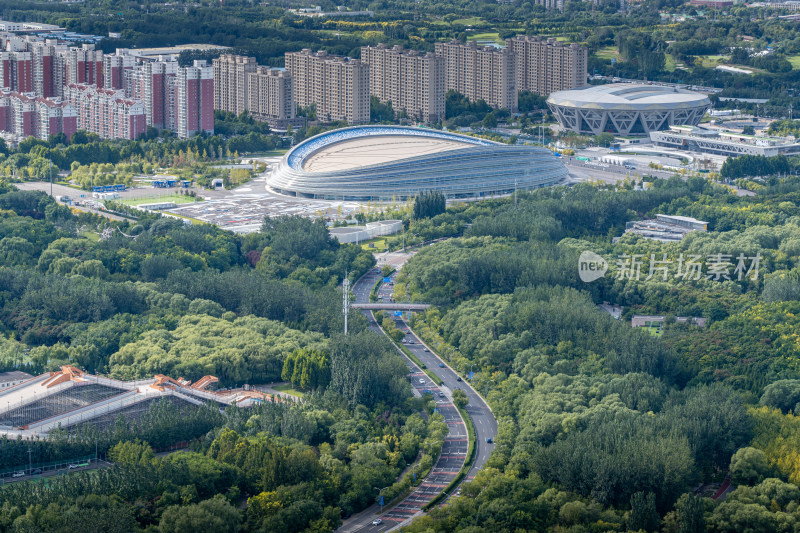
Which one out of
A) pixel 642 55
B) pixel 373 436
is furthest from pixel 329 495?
pixel 642 55

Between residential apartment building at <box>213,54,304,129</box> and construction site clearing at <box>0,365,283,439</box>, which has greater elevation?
residential apartment building at <box>213,54,304,129</box>

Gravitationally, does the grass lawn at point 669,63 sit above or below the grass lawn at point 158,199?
above

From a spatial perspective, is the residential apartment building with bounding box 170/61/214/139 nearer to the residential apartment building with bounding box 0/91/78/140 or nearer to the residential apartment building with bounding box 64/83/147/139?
the residential apartment building with bounding box 64/83/147/139

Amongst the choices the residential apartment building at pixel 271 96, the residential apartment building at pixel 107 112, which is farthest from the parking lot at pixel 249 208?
the residential apartment building at pixel 271 96

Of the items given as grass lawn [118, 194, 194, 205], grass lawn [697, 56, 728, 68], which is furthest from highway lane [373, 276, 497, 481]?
grass lawn [697, 56, 728, 68]

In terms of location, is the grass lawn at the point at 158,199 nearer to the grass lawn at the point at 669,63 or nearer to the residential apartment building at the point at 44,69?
the residential apartment building at the point at 44,69

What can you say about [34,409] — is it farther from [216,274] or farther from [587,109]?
[587,109]

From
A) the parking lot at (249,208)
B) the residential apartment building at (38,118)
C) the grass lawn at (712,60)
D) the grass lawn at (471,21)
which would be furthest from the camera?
the grass lawn at (471,21)

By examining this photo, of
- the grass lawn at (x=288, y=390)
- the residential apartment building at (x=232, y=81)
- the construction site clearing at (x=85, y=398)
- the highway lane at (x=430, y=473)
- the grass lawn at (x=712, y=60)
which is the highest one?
the grass lawn at (x=712, y=60)
